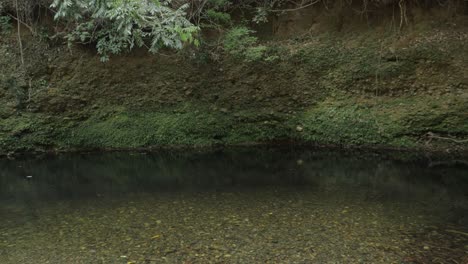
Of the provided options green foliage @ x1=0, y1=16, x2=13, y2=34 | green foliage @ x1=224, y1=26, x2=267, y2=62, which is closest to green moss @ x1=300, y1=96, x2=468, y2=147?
green foliage @ x1=224, y1=26, x2=267, y2=62

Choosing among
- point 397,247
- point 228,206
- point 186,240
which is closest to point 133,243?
point 186,240

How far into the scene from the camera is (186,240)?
5008 millimetres

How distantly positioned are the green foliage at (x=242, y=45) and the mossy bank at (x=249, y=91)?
0.82ft

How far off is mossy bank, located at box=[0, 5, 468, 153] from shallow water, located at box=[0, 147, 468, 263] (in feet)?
2.49

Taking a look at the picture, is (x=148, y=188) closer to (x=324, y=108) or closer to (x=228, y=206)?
(x=228, y=206)

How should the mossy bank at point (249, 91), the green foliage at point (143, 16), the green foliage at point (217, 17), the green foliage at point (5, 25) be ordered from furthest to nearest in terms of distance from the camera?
the green foliage at point (5, 25) → the green foliage at point (217, 17) → the mossy bank at point (249, 91) → the green foliage at point (143, 16)

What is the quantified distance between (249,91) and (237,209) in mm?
4643

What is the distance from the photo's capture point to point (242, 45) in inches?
376

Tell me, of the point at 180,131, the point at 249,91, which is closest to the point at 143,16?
the point at 180,131

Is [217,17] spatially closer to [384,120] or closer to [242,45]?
[242,45]

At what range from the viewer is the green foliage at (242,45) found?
9383mm

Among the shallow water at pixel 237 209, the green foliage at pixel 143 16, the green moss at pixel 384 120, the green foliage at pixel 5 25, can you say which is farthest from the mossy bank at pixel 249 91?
the green foliage at pixel 143 16

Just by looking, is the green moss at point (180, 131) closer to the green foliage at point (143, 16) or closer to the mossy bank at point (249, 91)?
the mossy bank at point (249, 91)

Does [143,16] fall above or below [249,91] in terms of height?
above
